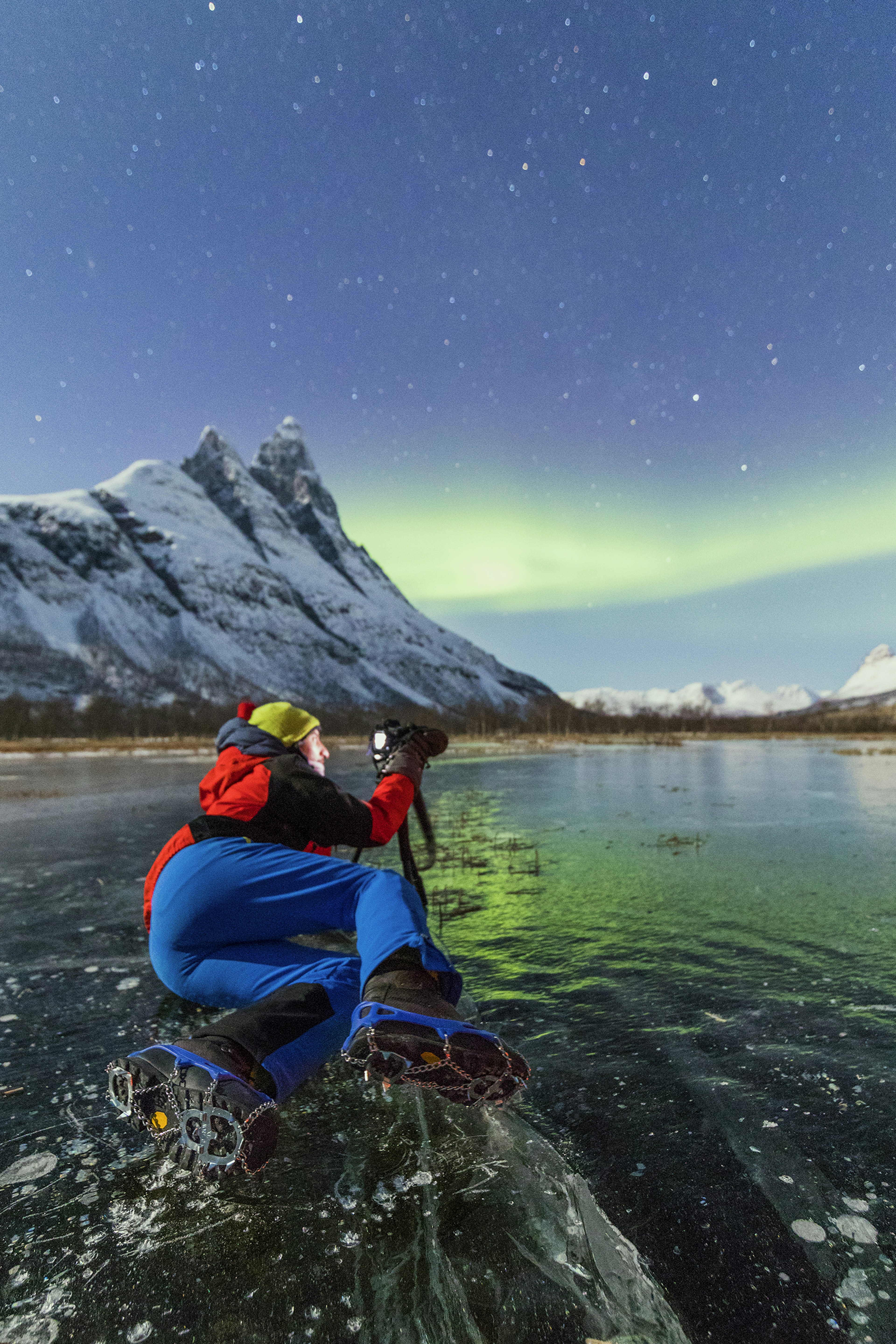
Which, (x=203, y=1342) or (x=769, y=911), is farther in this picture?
(x=769, y=911)

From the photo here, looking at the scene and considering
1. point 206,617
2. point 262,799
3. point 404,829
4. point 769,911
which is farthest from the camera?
point 206,617

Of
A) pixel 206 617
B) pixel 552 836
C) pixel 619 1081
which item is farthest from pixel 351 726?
pixel 619 1081

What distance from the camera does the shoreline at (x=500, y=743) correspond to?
45031mm

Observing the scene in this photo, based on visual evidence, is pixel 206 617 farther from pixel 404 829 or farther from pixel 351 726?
pixel 404 829

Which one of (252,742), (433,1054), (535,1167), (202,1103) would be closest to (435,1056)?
(433,1054)

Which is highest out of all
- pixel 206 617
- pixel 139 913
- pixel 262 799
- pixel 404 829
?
pixel 206 617

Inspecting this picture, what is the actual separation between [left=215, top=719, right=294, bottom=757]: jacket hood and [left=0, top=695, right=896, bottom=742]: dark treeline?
2474 inches

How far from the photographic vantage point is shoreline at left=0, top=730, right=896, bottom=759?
45031 mm

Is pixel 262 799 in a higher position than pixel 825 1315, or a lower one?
higher

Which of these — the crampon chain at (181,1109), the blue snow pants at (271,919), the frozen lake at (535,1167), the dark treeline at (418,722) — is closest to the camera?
the frozen lake at (535,1167)

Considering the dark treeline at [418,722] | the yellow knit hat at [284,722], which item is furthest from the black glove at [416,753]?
the dark treeline at [418,722]

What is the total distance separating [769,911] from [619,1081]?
3.40m

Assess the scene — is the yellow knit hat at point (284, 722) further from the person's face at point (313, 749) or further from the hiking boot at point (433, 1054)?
the hiking boot at point (433, 1054)

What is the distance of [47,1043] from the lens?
315cm
